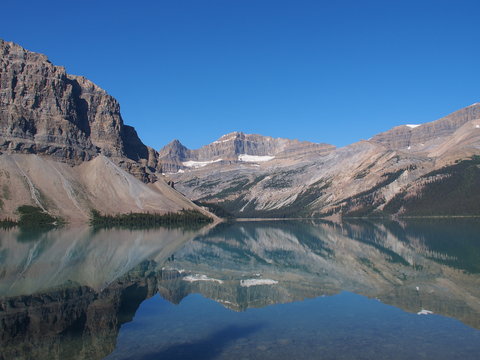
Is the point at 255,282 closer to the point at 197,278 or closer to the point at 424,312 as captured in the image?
the point at 197,278

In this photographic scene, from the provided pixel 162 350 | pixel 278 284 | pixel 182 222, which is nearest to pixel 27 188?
pixel 182 222

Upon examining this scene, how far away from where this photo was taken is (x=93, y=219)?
6841 inches

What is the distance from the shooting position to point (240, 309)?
3453 centimetres

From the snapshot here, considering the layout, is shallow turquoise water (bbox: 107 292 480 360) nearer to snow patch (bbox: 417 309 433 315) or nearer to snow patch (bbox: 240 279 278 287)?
snow patch (bbox: 417 309 433 315)

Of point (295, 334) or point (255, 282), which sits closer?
point (295, 334)

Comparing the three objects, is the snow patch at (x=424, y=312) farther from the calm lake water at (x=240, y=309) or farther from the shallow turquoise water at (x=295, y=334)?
the shallow turquoise water at (x=295, y=334)

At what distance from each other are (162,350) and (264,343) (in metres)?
5.66

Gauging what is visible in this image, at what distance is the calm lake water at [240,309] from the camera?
79.6 feet

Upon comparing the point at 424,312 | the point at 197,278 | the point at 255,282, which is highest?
the point at 197,278

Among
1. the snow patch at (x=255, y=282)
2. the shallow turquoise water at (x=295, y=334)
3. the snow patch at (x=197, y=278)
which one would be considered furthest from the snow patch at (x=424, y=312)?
the snow patch at (x=197, y=278)

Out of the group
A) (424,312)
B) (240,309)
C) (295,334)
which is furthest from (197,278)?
(424,312)

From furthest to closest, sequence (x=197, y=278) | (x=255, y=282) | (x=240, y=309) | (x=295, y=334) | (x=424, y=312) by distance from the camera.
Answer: (x=197, y=278)
(x=255, y=282)
(x=240, y=309)
(x=424, y=312)
(x=295, y=334)

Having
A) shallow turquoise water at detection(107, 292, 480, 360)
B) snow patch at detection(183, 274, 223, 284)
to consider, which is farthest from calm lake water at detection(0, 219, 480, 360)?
snow patch at detection(183, 274, 223, 284)

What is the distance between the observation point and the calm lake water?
24250 millimetres
